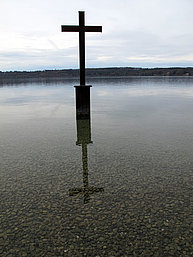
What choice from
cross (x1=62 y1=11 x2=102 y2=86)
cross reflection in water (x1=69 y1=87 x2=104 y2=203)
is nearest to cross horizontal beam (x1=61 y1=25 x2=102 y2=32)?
cross (x1=62 y1=11 x2=102 y2=86)

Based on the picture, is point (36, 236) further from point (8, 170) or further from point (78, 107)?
point (78, 107)

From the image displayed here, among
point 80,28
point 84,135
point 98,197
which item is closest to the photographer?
point 98,197

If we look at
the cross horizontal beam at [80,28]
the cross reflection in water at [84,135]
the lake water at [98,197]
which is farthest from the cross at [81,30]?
the lake water at [98,197]

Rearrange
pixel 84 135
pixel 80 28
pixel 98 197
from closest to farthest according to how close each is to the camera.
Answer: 1. pixel 98 197
2. pixel 84 135
3. pixel 80 28

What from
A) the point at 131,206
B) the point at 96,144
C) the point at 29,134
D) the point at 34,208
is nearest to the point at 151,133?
the point at 96,144

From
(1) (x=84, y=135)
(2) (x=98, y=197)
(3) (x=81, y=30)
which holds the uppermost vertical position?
(3) (x=81, y=30)

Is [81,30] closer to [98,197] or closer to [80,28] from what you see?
[80,28]

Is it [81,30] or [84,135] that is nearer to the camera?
[84,135]

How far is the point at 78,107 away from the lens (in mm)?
13570

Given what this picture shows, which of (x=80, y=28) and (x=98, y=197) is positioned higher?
(x=80, y=28)

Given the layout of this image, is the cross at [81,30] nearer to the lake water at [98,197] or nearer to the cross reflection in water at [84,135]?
the cross reflection in water at [84,135]

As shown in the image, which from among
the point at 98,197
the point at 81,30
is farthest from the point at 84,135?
the point at 81,30

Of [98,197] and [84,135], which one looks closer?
[98,197]

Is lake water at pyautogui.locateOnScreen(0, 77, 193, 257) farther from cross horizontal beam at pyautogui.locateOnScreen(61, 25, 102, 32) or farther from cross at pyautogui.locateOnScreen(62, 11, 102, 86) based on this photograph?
cross horizontal beam at pyautogui.locateOnScreen(61, 25, 102, 32)
